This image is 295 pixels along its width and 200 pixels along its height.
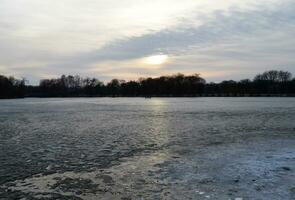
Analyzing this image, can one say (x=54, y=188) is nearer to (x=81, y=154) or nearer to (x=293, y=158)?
(x=81, y=154)

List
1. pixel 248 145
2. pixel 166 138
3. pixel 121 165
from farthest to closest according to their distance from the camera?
pixel 166 138 < pixel 248 145 < pixel 121 165

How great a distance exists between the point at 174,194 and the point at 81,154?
7928 mm

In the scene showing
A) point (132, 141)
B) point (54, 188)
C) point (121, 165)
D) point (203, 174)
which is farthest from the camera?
point (132, 141)

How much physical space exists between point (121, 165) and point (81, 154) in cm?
325

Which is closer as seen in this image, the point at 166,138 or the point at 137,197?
the point at 137,197

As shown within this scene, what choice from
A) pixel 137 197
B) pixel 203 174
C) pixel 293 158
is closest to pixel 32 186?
pixel 137 197

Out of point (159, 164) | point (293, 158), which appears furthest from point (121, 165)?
point (293, 158)

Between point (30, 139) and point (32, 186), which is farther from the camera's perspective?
point (30, 139)

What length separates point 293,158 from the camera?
48.5 ft

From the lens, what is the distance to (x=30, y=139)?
23031mm

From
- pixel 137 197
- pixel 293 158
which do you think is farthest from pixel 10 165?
pixel 293 158

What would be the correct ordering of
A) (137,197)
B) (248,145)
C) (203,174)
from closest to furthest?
(137,197) < (203,174) < (248,145)

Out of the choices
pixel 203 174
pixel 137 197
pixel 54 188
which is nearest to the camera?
pixel 137 197

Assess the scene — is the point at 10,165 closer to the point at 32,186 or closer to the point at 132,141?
the point at 32,186
